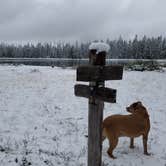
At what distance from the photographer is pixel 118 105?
11828 millimetres

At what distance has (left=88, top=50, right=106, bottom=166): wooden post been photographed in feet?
14.4

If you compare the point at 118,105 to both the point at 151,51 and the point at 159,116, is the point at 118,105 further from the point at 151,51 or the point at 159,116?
the point at 151,51

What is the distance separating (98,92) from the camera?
4383mm

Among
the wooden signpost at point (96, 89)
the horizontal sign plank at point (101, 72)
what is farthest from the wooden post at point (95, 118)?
the horizontal sign plank at point (101, 72)

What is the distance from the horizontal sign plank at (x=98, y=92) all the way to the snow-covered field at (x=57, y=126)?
1.95 m

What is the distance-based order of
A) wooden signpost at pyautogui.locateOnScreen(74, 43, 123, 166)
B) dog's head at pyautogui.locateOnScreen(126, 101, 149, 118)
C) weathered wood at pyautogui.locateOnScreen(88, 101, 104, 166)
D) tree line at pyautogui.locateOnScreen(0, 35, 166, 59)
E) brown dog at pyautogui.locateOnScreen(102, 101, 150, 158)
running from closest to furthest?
wooden signpost at pyautogui.locateOnScreen(74, 43, 123, 166)
weathered wood at pyautogui.locateOnScreen(88, 101, 104, 166)
brown dog at pyautogui.locateOnScreen(102, 101, 150, 158)
dog's head at pyautogui.locateOnScreen(126, 101, 149, 118)
tree line at pyautogui.locateOnScreen(0, 35, 166, 59)

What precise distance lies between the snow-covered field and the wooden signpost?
1.34m

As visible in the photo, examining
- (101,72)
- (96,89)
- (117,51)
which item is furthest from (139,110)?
(117,51)

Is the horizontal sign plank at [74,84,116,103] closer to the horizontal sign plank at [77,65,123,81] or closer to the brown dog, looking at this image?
the horizontal sign plank at [77,65,123,81]

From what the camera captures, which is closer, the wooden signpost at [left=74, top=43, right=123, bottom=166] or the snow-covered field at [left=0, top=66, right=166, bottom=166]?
the wooden signpost at [left=74, top=43, right=123, bottom=166]

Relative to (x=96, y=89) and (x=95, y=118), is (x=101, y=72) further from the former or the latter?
(x=95, y=118)

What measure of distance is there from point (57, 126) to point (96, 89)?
4.45m

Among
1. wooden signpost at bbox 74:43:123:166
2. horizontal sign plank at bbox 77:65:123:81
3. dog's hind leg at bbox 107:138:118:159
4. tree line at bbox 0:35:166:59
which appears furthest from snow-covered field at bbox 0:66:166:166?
tree line at bbox 0:35:166:59

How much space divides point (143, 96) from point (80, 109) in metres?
4.59
